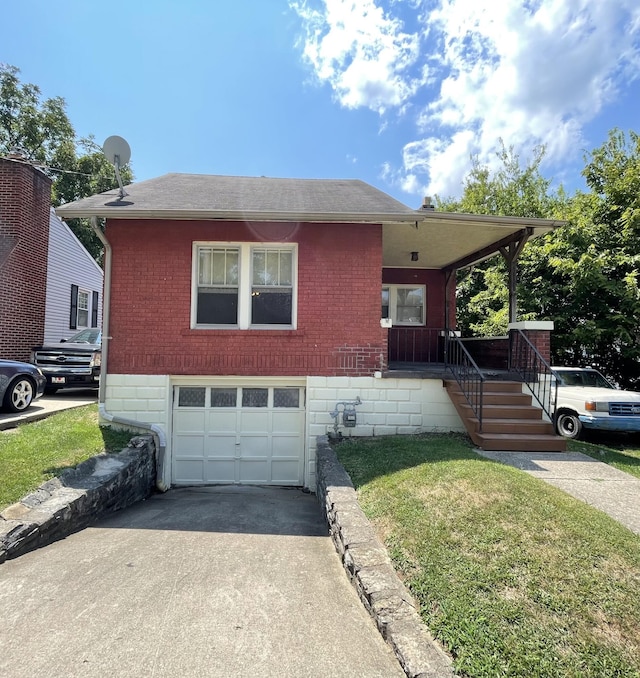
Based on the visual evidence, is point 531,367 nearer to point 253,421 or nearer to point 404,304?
point 404,304

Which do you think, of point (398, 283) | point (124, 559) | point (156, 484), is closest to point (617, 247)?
point (398, 283)

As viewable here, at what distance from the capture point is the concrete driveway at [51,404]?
7680 mm

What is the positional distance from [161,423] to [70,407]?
3.33 metres

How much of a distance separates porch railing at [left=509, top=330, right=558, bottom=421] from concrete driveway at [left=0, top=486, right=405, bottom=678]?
4925 millimetres

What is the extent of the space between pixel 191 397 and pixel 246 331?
62.1 inches

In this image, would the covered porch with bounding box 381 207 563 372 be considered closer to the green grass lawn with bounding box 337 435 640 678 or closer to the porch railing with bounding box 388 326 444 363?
→ the porch railing with bounding box 388 326 444 363

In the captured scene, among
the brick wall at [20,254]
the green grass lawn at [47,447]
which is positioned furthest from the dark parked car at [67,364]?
the green grass lawn at [47,447]

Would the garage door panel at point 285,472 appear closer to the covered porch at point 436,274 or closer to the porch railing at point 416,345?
the covered porch at point 436,274

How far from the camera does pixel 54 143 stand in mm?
25953

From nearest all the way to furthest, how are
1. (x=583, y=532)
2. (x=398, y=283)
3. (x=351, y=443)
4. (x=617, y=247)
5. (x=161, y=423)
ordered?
(x=583, y=532)
(x=351, y=443)
(x=161, y=423)
(x=398, y=283)
(x=617, y=247)

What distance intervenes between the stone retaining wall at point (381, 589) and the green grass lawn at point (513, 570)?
0.27ft

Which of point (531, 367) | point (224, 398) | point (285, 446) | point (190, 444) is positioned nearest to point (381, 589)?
point (285, 446)

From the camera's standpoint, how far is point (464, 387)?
7.27 m

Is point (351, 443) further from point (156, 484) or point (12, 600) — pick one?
point (12, 600)
